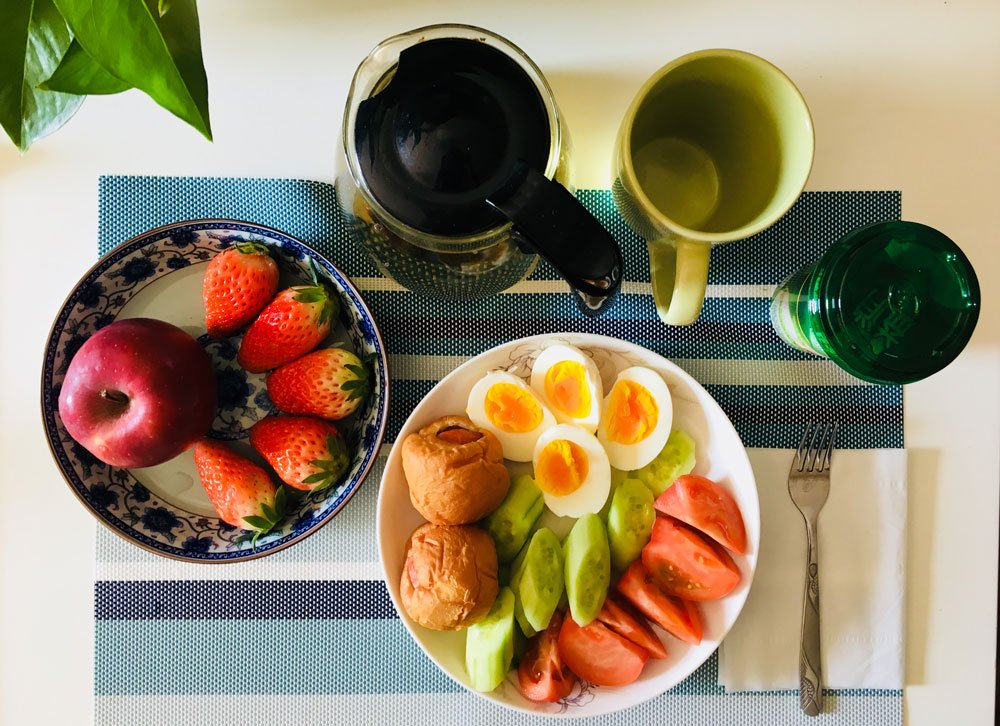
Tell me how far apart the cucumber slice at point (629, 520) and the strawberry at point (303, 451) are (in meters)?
0.29

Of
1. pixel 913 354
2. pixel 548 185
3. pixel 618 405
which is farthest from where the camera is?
pixel 618 405

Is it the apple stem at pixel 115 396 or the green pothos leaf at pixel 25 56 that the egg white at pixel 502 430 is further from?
the green pothos leaf at pixel 25 56

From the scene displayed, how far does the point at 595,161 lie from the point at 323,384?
1.24 feet

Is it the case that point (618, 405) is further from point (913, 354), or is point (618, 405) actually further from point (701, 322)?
point (913, 354)

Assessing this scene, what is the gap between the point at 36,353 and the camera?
82 centimetres

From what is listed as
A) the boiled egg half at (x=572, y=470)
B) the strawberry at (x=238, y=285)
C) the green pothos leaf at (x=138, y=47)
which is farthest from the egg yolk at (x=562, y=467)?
the green pothos leaf at (x=138, y=47)

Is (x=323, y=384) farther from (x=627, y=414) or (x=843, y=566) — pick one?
(x=843, y=566)

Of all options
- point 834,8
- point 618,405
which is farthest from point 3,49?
point 834,8

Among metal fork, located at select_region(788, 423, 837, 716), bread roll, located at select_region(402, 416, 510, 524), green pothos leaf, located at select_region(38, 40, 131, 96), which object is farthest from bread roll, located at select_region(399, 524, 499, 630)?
green pothos leaf, located at select_region(38, 40, 131, 96)

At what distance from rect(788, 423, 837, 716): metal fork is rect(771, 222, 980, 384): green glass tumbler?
0.14 m

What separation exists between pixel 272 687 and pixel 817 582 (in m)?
0.61

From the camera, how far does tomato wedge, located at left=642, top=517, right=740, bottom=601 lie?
2.44 ft

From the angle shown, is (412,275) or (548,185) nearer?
(548,185)

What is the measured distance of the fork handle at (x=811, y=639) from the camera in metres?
0.80
